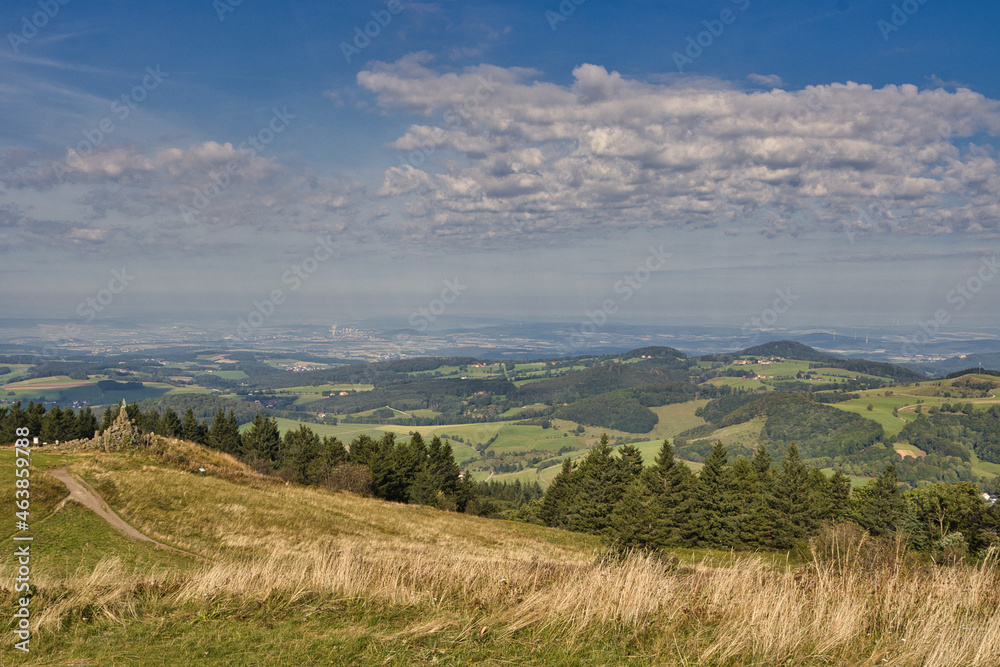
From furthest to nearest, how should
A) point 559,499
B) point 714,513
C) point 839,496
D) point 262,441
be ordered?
1. point 262,441
2. point 559,499
3. point 839,496
4. point 714,513

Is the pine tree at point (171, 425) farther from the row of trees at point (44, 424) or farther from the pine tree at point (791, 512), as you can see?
the pine tree at point (791, 512)

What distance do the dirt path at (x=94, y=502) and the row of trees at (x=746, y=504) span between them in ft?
106

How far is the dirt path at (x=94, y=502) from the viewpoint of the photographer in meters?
22.3

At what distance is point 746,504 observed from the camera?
56344 mm

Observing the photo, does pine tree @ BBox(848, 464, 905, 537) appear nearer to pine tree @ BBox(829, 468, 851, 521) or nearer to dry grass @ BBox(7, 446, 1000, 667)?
pine tree @ BBox(829, 468, 851, 521)

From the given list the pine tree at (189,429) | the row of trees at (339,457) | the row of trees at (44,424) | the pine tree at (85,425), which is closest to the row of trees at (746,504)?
the row of trees at (339,457)

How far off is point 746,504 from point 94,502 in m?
54.2

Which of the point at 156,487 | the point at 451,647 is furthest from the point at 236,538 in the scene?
the point at 451,647

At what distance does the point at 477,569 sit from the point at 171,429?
89.3m

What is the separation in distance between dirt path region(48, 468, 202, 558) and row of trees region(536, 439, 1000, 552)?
1278 inches

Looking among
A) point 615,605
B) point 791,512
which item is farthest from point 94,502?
point 791,512

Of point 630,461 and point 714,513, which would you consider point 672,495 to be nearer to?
point 714,513

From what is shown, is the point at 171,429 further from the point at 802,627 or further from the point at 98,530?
the point at 802,627

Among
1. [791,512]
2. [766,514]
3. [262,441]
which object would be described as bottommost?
[766,514]
